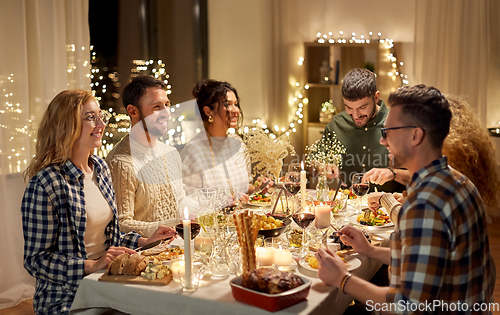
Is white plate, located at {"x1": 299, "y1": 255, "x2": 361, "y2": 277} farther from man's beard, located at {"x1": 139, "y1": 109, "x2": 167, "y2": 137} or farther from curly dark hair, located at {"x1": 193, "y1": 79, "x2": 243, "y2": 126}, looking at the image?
curly dark hair, located at {"x1": 193, "y1": 79, "x2": 243, "y2": 126}

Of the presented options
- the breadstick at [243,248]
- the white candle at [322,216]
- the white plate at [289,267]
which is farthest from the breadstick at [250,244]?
the white candle at [322,216]

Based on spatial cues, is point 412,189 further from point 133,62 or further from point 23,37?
point 133,62

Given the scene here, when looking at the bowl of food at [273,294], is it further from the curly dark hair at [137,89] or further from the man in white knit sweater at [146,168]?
the curly dark hair at [137,89]

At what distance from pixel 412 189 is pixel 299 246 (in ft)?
2.27

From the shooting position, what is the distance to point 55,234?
190cm

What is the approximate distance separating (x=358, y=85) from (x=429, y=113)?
1.75m

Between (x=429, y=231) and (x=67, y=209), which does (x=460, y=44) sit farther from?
(x=67, y=209)

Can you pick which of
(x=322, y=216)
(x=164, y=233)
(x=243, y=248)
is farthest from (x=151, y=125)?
(x=243, y=248)

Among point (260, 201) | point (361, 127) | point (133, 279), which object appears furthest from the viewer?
point (361, 127)

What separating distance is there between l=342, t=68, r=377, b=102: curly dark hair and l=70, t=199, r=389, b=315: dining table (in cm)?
164

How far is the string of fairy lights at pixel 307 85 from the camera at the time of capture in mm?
5438

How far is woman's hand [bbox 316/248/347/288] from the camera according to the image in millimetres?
1524

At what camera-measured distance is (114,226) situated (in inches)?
85.1

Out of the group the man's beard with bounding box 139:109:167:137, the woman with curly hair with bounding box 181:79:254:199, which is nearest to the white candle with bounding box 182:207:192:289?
the man's beard with bounding box 139:109:167:137
